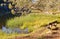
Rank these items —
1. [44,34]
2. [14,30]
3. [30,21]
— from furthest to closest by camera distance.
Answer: [30,21] → [14,30] → [44,34]

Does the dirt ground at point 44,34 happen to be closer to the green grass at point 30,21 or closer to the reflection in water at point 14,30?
the reflection in water at point 14,30

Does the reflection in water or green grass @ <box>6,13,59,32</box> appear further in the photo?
green grass @ <box>6,13,59,32</box>

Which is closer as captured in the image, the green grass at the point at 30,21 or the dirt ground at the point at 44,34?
the dirt ground at the point at 44,34

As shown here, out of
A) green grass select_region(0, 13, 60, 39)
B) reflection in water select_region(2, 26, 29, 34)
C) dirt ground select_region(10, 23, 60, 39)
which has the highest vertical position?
dirt ground select_region(10, 23, 60, 39)

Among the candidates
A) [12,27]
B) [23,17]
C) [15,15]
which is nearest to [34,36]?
[12,27]

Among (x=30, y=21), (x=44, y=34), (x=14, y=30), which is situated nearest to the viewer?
(x=44, y=34)

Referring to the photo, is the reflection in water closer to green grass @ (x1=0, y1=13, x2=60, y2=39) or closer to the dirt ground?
green grass @ (x1=0, y1=13, x2=60, y2=39)

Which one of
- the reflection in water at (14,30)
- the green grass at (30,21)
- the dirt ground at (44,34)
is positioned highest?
the dirt ground at (44,34)

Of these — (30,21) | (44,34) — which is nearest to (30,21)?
(30,21)

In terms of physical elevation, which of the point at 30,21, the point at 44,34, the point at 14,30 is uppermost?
the point at 44,34

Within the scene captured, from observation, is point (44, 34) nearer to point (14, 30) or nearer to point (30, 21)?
point (14, 30)

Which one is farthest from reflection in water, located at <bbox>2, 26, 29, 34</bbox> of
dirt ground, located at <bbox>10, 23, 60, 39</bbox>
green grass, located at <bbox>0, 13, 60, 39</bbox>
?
dirt ground, located at <bbox>10, 23, 60, 39</bbox>

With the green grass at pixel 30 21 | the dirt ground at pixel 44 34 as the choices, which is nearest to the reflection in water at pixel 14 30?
the green grass at pixel 30 21

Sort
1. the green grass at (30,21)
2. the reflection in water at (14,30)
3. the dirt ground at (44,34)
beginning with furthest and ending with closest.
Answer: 1. the green grass at (30,21)
2. the reflection in water at (14,30)
3. the dirt ground at (44,34)
